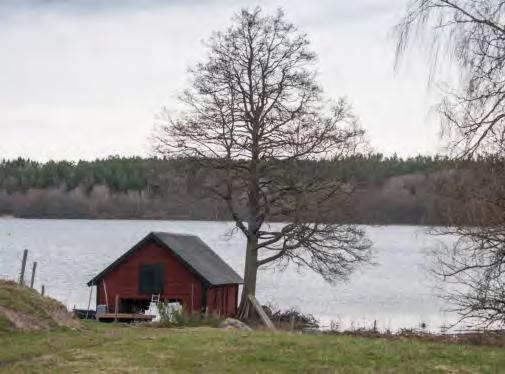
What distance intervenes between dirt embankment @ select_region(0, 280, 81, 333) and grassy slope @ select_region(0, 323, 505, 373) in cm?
138

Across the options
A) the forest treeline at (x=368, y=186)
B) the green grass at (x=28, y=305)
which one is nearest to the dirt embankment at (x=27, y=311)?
the green grass at (x=28, y=305)

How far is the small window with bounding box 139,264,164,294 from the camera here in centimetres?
3388

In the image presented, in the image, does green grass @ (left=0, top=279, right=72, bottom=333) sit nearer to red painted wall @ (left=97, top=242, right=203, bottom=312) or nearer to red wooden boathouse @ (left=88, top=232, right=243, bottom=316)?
red wooden boathouse @ (left=88, top=232, right=243, bottom=316)

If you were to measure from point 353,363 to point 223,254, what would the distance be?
71394 millimetres

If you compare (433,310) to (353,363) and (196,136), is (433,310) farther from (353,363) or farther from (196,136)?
(353,363)

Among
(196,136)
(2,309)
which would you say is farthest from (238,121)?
(2,309)

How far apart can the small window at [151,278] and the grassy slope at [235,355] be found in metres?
16.2

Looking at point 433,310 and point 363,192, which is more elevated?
point 363,192

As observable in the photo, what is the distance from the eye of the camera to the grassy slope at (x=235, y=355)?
1372cm

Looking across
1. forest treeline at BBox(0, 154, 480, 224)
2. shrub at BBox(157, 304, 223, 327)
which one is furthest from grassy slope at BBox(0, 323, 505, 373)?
shrub at BBox(157, 304, 223, 327)

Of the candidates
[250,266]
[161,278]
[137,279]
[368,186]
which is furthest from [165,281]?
[368,186]

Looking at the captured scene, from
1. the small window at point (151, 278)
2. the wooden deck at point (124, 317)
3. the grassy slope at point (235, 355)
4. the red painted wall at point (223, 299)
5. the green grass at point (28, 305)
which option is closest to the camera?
the grassy slope at point (235, 355)

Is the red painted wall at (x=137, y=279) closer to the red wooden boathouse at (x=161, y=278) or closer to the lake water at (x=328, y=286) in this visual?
the red wooden boathouse at (x=161, y=278)

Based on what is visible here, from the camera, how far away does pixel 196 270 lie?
3262cm
